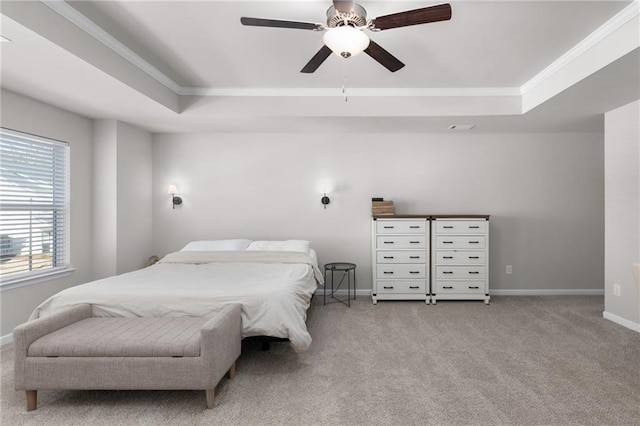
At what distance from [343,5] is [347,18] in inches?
5.2

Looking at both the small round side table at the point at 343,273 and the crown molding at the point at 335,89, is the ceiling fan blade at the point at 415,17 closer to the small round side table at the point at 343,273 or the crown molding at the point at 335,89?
the crown molding at the point at 335,89

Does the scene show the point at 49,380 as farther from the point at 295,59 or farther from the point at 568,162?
the point at 568,162

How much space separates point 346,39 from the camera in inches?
82.5

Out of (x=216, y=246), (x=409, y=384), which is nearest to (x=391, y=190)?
(x=216, y=246)

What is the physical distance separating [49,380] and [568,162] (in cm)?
602

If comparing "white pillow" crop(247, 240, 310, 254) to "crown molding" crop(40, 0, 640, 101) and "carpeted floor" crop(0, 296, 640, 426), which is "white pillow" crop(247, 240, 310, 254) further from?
"crown molding" crop(40, 0, 640, 101)

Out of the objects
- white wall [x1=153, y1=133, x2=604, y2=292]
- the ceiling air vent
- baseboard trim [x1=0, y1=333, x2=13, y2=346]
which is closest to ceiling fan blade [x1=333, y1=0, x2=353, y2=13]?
the ceiling air vent

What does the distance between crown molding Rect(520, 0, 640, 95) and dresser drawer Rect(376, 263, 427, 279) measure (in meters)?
2.37

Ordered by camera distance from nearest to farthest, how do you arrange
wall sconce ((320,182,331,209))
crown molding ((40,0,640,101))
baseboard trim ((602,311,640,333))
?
crown molding ((40,0,640,101)) → baseboard trim ((602,311,640,333)) → wall sconce ((320,182,331,209))

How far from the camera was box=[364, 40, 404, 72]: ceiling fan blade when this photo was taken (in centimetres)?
240

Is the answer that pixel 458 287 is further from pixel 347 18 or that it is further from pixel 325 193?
pixel 347 18

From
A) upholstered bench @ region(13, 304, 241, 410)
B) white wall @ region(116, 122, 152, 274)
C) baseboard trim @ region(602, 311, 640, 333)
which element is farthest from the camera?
white wall @ region(116, 122, 152, 274)

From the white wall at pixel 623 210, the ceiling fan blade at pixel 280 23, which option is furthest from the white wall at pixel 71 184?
the white wall at pixel 623 210

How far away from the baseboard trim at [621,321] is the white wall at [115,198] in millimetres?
5533
